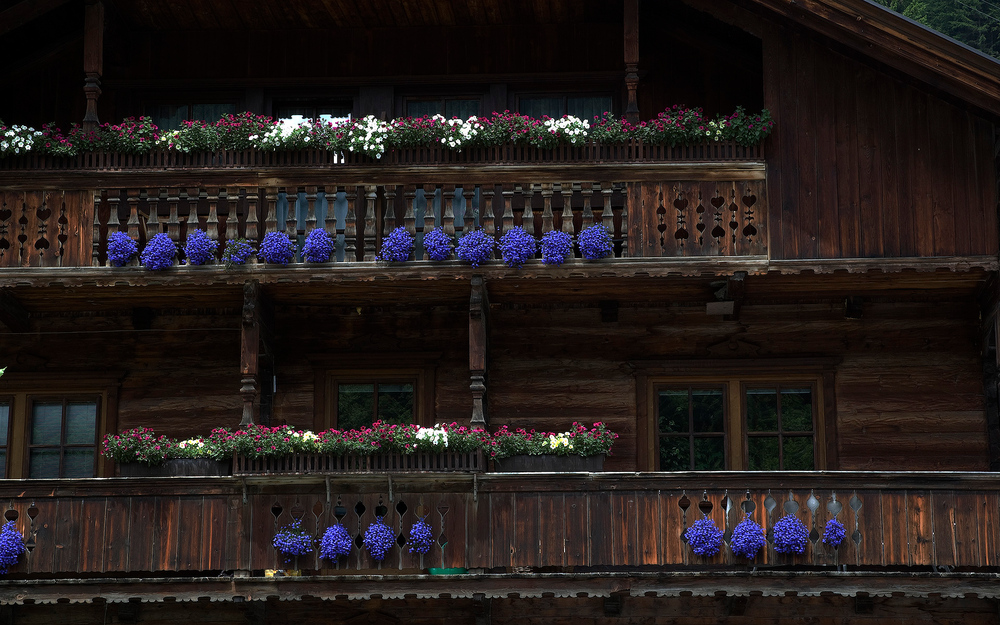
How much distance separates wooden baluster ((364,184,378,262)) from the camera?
718 inches

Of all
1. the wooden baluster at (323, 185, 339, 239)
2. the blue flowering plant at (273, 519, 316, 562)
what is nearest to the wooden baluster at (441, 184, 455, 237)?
the wooden baluster at (323, 185, 339, 239)

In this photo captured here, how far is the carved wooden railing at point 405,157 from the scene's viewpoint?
60.0ft

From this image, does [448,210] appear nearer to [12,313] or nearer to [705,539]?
[705,539]

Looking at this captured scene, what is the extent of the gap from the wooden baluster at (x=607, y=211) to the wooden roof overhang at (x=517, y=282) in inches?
17.0

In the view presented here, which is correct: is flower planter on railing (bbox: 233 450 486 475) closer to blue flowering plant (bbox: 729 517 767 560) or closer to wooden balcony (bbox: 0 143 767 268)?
wooden balcony (bbox: 0 143 767 268)

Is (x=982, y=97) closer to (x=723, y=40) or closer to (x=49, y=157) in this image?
(x=723, y=40)

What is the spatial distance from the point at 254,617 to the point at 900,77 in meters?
9.85

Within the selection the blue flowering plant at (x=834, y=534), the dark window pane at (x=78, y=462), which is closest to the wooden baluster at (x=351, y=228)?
the dark window pane at (x=78, y=462)

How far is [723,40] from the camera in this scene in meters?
20.0

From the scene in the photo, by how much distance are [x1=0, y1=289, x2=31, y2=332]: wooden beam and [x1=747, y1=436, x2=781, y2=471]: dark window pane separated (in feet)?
30.5

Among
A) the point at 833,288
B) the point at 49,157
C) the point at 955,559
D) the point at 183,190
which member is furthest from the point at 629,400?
the point at 49,157

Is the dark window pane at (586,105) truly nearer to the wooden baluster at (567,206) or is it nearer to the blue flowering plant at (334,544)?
the wooden baluster at (567,206)

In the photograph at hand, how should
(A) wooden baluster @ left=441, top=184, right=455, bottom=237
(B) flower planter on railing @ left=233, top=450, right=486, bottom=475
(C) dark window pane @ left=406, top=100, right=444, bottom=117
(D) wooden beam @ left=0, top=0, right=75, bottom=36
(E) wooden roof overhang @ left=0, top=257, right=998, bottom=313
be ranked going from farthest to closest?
(C) dark window pane @ left=406, top=100, right=444, bottom=117 < (D) wooden beam @ left=0, top=0, right=75, bottom=36 < (A) wooden baluster @ left=441, top=184, right=455, bottom=237 < (E) wooden roof overhang @ left=0, top=257, right=998, bottom=313 < (B) flower planter on railing @ left=233, top=450, right=486, bottom=475

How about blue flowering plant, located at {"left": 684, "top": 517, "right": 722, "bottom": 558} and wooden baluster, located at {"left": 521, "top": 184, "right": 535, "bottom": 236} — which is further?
wooden baluster, located at {"left": 521, "top": 184, "right": 535, "bottom": 236}
